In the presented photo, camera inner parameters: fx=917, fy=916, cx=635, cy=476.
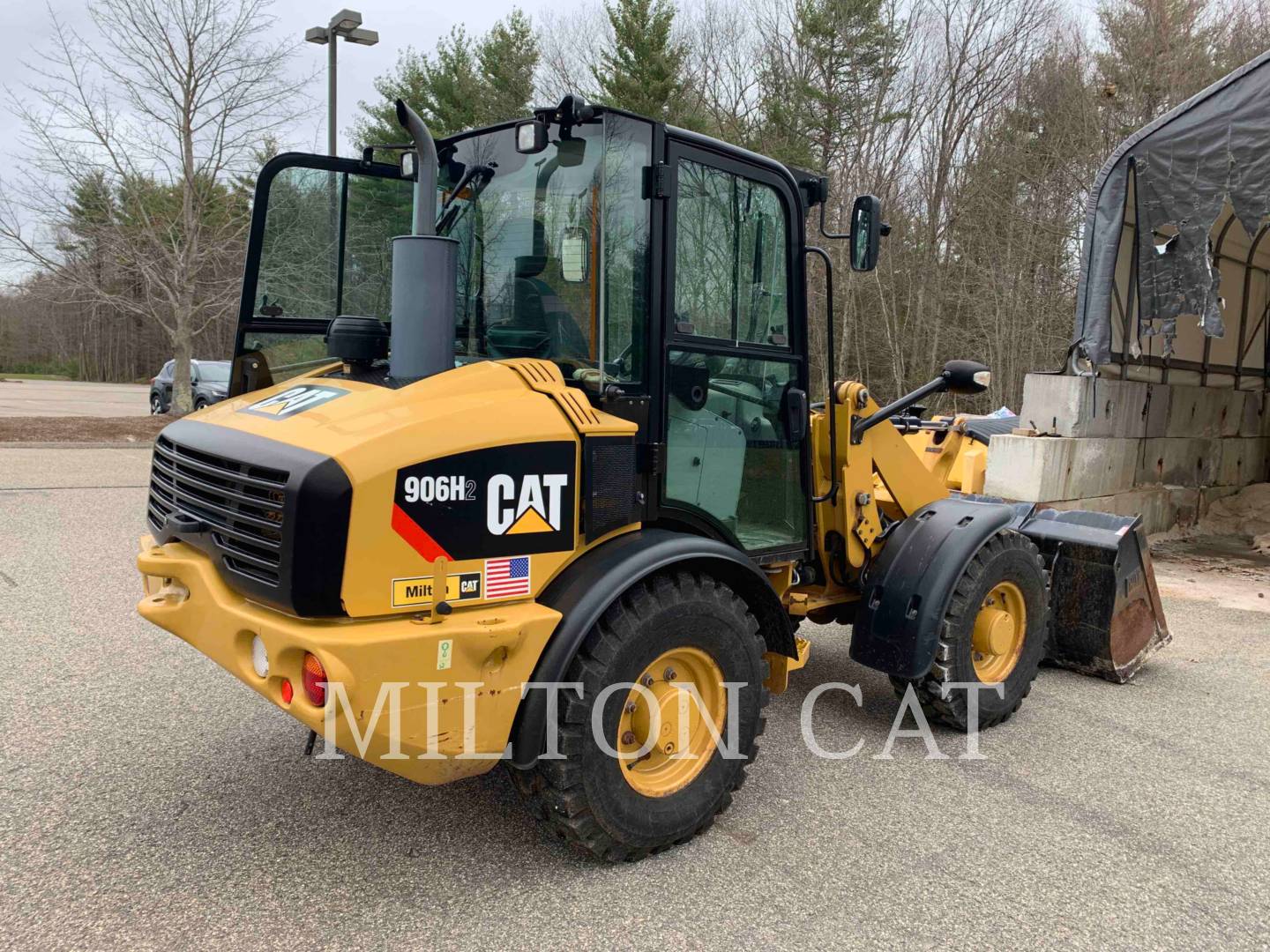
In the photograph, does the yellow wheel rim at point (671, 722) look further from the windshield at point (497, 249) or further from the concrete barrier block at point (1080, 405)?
the concrete barrier block at point (1080, 405)

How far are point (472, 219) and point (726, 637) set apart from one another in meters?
1.82

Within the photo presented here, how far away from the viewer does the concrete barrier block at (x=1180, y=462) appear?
1036cm

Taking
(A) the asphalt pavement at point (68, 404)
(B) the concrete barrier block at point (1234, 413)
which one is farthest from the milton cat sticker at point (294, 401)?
(A) the asphalt pavement at point (68, 404)

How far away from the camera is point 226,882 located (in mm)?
2881

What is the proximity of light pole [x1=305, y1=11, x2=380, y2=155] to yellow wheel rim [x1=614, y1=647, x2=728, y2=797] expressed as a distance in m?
11.0

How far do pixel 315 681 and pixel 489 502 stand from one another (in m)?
0.69

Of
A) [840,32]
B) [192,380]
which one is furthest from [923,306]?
[192,380]

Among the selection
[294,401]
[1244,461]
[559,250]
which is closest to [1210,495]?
[1244,461]

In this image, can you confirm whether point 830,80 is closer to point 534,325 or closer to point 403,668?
point 534,325

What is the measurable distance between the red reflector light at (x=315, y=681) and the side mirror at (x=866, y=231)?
256 centimetres

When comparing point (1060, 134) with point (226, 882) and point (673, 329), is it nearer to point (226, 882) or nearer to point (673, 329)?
point (673, 329)

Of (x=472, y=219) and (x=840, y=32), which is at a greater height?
(x=840, y=32)

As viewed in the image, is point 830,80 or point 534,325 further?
point 830,80

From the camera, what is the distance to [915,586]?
4.04 m
